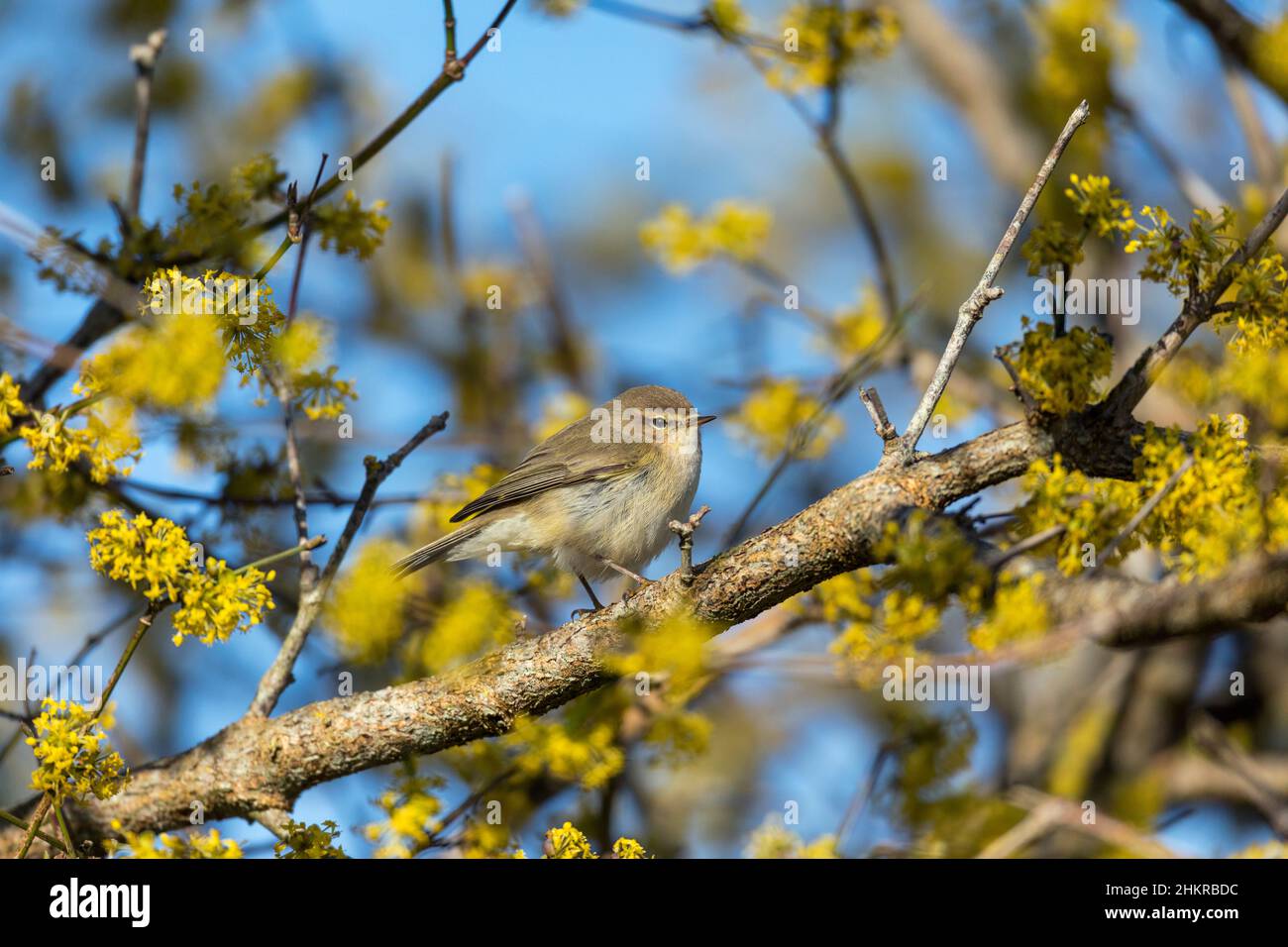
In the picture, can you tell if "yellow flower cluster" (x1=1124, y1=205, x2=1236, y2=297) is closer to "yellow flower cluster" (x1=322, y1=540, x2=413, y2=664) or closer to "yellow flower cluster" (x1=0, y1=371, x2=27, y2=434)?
"yellow flower cluster" (x1=322, y1=540, x2=413, y2=664)

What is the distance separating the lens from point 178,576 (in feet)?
10.4

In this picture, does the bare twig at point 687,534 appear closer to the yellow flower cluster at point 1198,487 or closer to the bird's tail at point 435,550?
the yellow flower cluster at point 1198,487

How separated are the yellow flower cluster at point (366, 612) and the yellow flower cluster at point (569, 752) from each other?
0.71 m

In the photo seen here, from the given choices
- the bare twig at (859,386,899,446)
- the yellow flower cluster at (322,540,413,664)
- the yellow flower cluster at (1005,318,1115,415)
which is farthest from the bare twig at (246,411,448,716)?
the yellow flower cluster at (1005,318,1115,415)

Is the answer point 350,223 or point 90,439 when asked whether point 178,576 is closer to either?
point 90,439

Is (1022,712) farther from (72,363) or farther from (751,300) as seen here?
(72,363)

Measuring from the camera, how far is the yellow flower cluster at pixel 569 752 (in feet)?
13.8

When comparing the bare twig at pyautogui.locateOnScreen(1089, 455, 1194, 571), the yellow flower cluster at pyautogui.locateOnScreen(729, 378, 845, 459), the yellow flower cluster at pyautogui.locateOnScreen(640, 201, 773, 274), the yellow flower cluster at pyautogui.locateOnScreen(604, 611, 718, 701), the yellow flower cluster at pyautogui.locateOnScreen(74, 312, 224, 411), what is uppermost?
the yellow flower cluster at pyautogui.locateOnScreen(640, 201, 773, 274)

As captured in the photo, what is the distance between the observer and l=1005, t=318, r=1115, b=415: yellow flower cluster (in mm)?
3330

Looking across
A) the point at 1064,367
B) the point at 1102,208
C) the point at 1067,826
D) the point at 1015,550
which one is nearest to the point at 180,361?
Answer: the point at 1015,550

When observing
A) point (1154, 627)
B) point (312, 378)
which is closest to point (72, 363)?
point (312, 378)

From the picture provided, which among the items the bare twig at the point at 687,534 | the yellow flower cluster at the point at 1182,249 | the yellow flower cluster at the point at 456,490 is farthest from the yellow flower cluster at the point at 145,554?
the yellow flower cluster at the point at 1182,249

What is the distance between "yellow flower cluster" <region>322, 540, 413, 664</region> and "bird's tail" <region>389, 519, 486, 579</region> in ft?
1.07
